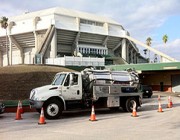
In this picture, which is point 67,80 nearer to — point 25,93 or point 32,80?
point 25,93

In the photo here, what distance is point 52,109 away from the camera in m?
15.8

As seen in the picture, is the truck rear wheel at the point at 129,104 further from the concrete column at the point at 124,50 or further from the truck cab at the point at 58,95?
the concrete column at the point at 124,50

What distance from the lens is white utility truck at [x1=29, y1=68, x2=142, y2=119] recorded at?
15883 millimetres

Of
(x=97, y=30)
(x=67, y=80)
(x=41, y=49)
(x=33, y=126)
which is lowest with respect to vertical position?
(x=33, y=126)

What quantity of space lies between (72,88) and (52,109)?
171 centimetres

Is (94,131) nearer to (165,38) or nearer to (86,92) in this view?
(86,92)

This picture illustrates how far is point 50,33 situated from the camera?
69688 mm

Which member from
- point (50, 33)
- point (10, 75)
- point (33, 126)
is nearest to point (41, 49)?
point (50, 33)

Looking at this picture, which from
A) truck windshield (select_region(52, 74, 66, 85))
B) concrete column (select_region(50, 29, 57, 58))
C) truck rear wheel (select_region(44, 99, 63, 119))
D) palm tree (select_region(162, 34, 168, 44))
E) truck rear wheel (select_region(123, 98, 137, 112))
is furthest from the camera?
palm tree (select_region(162, 34, 168, 44))

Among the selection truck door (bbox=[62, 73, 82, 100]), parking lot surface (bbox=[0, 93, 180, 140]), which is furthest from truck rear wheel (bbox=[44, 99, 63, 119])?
parking lot surface (bbox=[0, 93, 180, 140])

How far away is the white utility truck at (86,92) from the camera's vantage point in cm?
1588

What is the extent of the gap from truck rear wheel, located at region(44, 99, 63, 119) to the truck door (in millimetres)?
682

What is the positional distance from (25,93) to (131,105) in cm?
1218

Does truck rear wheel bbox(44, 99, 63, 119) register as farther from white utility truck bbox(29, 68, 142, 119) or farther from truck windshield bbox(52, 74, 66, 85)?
truck windshield bbox(52, 74, 66, 85)
